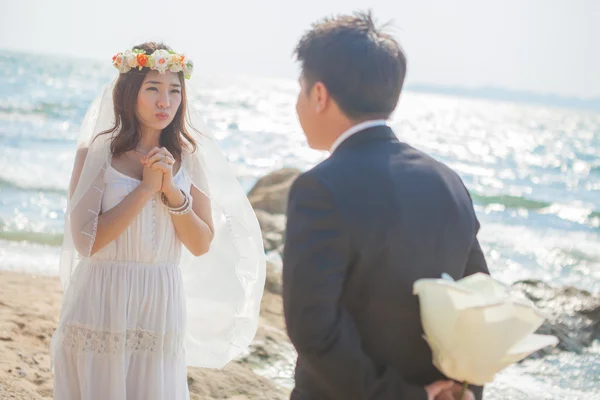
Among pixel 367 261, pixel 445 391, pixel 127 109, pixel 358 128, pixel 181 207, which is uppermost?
pixel 358 128

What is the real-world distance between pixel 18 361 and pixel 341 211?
13.2 feet

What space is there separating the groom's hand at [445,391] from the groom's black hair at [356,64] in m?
0.75

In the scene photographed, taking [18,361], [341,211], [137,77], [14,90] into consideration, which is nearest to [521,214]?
[18,361]

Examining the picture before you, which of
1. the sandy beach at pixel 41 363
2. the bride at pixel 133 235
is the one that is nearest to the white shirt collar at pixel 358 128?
the bride at pixel 133 235

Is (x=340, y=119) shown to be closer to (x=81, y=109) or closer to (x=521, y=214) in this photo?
(x=521, y=214)

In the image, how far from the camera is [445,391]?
2.37 m

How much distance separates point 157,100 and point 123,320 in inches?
37.6

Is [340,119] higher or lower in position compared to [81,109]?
higher

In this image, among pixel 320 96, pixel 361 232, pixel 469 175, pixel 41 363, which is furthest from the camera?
pixel 469 175

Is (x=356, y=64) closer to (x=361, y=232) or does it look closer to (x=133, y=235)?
(x=361, y=232)

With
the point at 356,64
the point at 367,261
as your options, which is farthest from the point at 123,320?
the point at 356,64

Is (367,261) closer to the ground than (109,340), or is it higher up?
higher up

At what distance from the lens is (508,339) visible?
7.22 feet

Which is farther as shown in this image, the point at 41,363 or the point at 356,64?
the point at 41,363
